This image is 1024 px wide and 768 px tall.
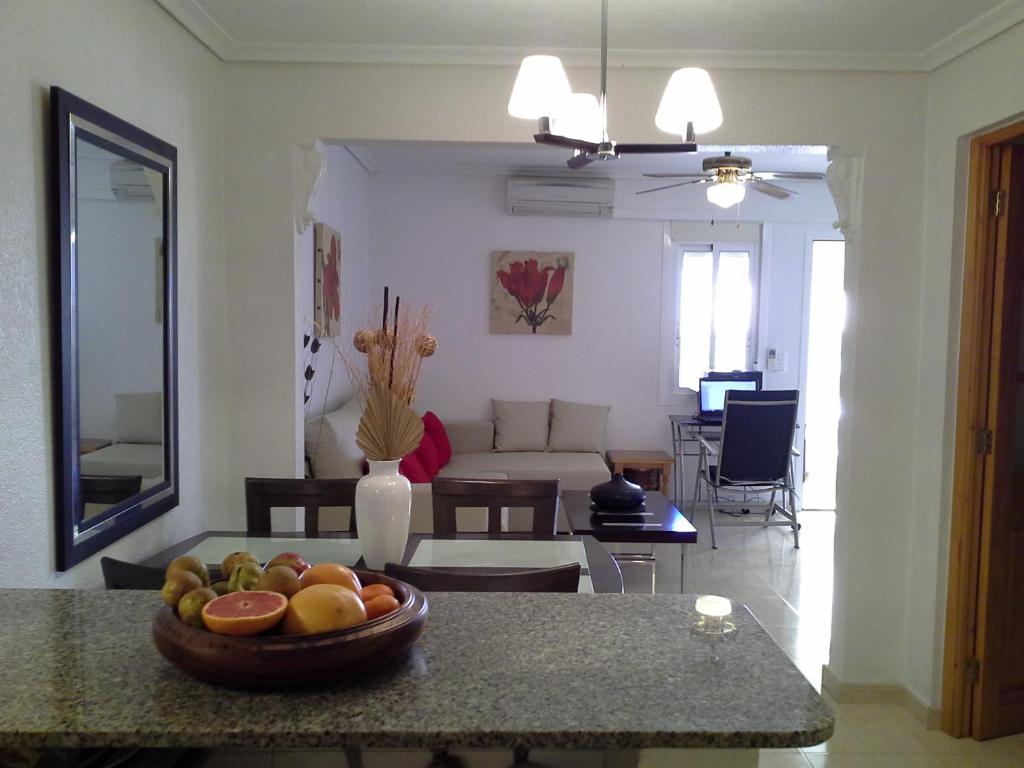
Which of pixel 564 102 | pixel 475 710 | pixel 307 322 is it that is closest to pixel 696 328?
pixel 307 322

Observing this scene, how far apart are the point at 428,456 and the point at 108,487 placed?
3011 mm

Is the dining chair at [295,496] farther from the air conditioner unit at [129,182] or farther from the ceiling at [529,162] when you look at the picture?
the ceiling at [529,162]

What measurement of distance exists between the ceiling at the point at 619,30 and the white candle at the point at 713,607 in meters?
1.89

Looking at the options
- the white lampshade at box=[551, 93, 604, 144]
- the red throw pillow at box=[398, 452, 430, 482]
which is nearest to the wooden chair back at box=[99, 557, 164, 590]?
the white lampshade at box=[551, 93, 604, 144]

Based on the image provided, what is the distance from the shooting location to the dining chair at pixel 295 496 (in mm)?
2674

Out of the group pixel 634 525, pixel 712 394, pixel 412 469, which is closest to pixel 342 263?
pixel 412 469

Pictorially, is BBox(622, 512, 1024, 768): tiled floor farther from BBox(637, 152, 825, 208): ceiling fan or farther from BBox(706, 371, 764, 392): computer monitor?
BBox(637, 152, 825, 208): ceiling fan

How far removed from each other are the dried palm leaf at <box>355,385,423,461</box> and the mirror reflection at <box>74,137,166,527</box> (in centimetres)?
66

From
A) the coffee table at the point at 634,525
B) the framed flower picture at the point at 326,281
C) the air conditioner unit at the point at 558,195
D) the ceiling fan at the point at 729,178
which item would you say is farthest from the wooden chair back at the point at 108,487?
the air conditioner unit at the point at 558,195

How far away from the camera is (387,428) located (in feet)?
7.04

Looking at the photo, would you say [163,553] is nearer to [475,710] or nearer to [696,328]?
[475,710]

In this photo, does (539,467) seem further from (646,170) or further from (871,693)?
(871,693)

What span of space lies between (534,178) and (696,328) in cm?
171

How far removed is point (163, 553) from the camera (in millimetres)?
2398
